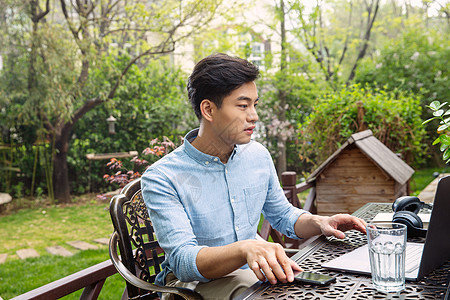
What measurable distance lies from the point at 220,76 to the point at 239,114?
4.7 inches

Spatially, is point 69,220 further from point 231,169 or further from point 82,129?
point 231,169

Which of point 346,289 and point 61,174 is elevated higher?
point 346,289

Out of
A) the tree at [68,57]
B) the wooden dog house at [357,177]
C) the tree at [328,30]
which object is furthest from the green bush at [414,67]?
the wooden dog house at [357,177]

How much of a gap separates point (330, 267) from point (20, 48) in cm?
571

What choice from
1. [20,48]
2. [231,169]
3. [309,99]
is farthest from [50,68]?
[231,169]

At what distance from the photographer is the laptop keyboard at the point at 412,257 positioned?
3.17 feet

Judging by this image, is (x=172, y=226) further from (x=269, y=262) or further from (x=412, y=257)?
(x=412, y=257)

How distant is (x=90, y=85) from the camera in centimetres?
613

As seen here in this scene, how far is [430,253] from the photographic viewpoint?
0.89m

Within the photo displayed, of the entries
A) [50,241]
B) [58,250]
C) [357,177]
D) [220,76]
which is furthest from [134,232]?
[50,241]

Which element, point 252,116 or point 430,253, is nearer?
point 430,253

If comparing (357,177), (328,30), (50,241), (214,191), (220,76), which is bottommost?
(50,241)

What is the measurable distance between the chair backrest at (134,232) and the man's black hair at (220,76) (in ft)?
1.30

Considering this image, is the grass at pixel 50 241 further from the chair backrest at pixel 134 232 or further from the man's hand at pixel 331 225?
the man's hand at pixel 331 225
